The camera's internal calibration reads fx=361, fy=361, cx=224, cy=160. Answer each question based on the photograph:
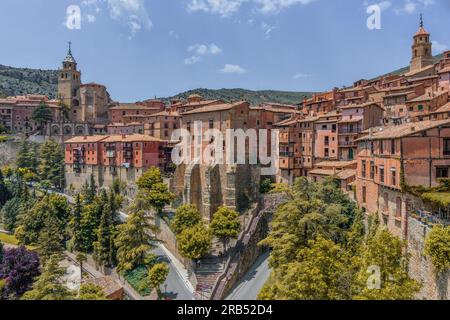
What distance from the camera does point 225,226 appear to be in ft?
106

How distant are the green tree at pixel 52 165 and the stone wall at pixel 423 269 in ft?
171

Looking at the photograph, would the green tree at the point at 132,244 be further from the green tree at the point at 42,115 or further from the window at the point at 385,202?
the green tree at the point at 42,115

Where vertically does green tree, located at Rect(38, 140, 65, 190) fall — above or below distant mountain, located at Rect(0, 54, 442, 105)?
below

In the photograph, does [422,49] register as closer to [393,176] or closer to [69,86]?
[393,176]

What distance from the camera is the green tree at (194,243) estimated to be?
3020 cm

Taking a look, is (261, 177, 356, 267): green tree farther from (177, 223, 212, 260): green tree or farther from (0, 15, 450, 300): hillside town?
(177, 223, 212, 260): green tree

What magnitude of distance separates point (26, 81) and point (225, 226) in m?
122

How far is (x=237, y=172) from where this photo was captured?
3931 cm

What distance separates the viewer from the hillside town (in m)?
20.8

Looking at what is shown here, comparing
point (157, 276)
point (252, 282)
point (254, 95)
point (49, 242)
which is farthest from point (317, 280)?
point (254, 95)

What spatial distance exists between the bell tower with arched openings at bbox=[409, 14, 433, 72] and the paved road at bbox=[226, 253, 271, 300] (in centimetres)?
4453

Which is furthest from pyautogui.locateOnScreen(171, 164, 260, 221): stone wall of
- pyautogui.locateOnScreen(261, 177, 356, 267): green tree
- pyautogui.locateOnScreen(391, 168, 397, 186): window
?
pyautogui.locateOnScreen(391, 168, 397, 186): window

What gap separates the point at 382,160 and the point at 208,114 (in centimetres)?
2210
